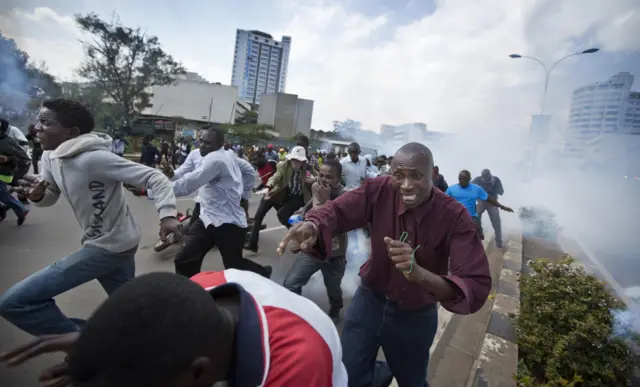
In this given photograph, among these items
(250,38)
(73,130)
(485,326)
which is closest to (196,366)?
(73,130)

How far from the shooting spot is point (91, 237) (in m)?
2.30

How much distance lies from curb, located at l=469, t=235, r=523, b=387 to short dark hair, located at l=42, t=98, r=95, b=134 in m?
3.25

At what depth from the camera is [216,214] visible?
134 inches

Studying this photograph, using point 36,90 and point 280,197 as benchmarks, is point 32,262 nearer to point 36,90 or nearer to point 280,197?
point 280,197

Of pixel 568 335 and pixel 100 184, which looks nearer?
pixel 100 184

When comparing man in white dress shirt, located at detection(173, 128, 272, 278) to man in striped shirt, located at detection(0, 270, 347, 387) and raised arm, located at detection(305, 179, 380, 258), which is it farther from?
man in striped shirt, located at detection(0, 270, 347, 387)

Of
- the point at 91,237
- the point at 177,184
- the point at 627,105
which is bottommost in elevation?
A: the point at 91,237

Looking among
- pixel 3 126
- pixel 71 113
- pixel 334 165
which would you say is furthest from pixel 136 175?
pixel 3 126

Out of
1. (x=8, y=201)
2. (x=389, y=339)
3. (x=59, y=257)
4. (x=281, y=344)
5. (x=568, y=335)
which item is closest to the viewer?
(x=281, y=344)

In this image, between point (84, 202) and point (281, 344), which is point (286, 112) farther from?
point (281, 344)

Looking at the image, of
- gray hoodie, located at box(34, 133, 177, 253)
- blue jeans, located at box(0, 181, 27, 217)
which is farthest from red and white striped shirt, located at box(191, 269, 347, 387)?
blue jeans, located at box(0, 181, 27, 217)

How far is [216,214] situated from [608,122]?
8548 mm

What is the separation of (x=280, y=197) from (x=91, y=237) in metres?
3.37

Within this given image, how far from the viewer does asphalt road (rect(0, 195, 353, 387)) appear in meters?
2.79
